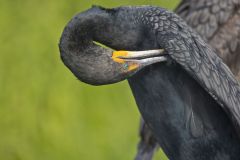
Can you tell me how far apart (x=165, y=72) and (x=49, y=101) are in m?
4.23

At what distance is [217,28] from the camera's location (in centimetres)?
698

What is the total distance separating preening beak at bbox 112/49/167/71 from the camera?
506cm

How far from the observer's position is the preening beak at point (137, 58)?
5.06 meters

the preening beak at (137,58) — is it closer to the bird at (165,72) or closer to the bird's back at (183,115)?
the bird at (165,72)

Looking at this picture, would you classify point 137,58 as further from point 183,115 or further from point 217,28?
point 217,28

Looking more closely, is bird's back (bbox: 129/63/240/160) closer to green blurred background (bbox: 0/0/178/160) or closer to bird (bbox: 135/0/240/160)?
bird (bbox: 135/0/240/160)

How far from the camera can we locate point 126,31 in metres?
5.23

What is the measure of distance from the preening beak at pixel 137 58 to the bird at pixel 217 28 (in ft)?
6.04

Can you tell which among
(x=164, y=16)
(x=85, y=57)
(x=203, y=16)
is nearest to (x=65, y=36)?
(x=85, y=57)

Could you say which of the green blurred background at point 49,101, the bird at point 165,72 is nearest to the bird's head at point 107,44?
the bird at point 165,72

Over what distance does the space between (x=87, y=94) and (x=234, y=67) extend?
A: 261 cm

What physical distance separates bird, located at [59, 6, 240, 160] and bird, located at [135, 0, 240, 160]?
150cm

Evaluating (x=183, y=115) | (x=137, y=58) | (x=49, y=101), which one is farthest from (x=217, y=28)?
(x=49, y=101)

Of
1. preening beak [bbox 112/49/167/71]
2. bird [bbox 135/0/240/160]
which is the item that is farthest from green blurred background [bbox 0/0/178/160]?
preening beak [bbox 112/49/167/71]
